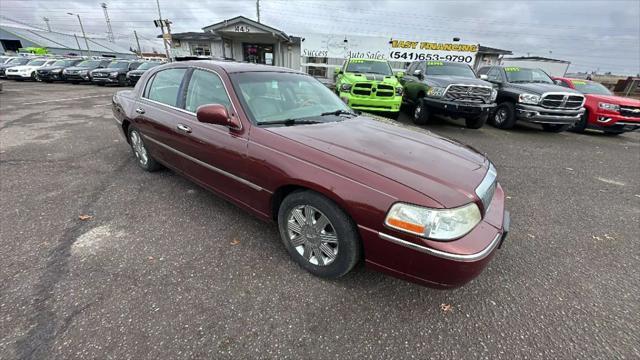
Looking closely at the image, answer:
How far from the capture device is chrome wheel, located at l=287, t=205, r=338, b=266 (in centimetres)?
207

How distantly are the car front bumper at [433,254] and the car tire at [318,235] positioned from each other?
0.45 feet

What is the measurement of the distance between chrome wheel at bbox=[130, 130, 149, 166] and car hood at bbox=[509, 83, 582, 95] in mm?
9216

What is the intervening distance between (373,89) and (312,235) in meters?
6.10

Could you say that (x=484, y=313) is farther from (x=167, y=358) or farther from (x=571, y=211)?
(x=571, y=211)

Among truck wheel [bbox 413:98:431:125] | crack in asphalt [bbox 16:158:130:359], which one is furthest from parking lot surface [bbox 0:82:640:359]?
truck wheel [bbox 413:98:431:125]

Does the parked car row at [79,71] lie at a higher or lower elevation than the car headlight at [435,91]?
lower

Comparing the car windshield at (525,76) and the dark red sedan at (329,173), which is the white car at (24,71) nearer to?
the dark red sedan at (329,173)

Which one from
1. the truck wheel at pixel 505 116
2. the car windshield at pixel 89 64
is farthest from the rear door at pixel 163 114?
the car windshield at pixel 89 64

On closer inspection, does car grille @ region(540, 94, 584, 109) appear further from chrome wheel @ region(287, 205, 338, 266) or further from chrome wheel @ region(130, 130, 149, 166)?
chrome wheel @ region(130, 130, 149, 166)

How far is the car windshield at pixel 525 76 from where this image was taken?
8445mm

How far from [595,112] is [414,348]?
33.1ft

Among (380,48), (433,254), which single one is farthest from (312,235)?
(380,48)

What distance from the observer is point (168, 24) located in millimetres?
26203

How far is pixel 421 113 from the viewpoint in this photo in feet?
25.8
